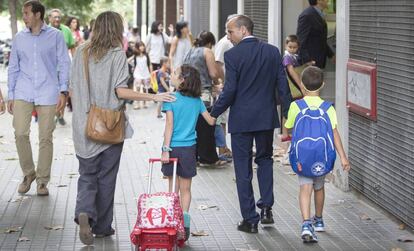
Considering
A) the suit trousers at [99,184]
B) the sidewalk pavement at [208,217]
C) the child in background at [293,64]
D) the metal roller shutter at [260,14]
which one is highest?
the metal roller shutter at [260,14]

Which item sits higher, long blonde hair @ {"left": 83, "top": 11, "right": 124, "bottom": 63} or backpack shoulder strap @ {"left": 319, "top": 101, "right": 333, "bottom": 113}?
long blonde hair @ {"left": 83, "top": 11, "right": 124, "bottom": 63}

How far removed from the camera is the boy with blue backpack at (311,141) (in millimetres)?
8227

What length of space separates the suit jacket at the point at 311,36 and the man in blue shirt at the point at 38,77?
348 cm

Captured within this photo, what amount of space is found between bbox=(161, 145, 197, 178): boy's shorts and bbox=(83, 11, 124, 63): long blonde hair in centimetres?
98

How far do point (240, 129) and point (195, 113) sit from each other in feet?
1.78

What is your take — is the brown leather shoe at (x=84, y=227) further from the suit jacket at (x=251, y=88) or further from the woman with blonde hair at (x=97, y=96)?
the suit jacket at (x=251, y=88)

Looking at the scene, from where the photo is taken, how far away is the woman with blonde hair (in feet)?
27.0

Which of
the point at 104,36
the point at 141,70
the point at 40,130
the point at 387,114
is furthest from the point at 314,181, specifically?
the point at 141,70

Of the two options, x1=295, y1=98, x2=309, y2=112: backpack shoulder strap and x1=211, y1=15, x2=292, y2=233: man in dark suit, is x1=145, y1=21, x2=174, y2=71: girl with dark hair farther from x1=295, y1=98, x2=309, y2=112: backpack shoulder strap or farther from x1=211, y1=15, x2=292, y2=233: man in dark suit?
x1=295, y1=98, x2=309, y2=112: backpack shoulder strap

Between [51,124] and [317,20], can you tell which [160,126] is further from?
[51,124]

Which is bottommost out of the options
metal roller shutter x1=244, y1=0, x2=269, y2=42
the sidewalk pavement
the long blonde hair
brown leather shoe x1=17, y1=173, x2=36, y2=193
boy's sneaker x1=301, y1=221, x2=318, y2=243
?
the sidewalk pavement

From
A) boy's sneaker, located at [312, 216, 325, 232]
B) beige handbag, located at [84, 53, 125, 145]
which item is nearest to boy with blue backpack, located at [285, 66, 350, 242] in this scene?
boy's sneaker, located at [312, 216, 325, 232]

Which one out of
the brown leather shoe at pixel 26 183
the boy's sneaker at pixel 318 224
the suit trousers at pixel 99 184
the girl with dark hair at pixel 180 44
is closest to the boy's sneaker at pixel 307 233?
the boy's sneaker at pixel 318 224

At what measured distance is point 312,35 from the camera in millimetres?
12766
